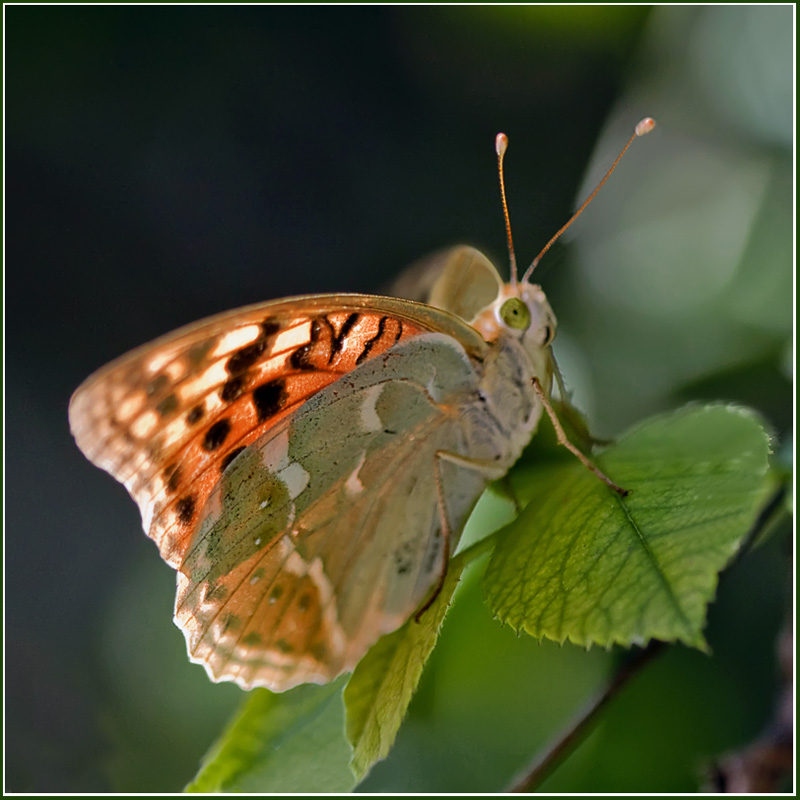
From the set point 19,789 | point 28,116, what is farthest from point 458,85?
point 19,789

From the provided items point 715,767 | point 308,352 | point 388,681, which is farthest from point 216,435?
point 715,767

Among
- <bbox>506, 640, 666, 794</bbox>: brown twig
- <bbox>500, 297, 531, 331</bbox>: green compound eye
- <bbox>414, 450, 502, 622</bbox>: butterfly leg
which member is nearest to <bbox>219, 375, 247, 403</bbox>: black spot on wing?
<bbox>414, 450, 502, 622</bbox>: butterfly leg

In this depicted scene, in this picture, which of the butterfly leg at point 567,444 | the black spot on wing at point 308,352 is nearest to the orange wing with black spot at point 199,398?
the black spot on wing at point 308,352

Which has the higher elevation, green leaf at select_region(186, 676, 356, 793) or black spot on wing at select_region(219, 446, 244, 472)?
black spot on wing at select_region(219, 446, 244, 472)

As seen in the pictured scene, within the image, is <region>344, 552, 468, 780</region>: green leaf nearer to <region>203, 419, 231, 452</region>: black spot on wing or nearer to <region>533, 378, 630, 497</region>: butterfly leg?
<region>533, 378, 630, 497</region>: butterfly leg

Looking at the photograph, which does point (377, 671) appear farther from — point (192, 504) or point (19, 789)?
point (19, 789)

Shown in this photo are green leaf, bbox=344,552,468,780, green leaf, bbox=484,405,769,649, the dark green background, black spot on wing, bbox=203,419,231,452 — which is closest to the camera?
green leaf, bbox=484,405,769,649

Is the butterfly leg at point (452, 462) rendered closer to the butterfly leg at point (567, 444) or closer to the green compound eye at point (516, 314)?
the butterfly leg at point (567, 444)
